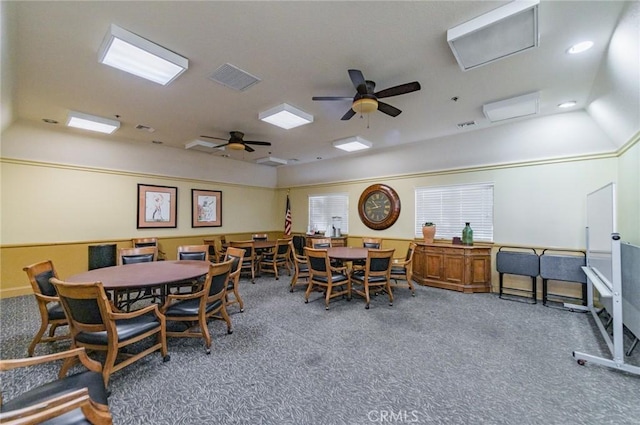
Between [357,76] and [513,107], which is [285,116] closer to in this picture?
[357,76]

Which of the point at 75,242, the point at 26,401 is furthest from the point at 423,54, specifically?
the point at 75,242

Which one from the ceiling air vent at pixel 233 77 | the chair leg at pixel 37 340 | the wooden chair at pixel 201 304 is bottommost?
the chair leg at pixel 37 340

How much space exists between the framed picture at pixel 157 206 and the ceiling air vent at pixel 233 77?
4.24 m

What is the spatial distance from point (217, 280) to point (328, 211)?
532 cm

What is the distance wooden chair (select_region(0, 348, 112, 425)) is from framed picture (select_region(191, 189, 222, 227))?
19.4 ft

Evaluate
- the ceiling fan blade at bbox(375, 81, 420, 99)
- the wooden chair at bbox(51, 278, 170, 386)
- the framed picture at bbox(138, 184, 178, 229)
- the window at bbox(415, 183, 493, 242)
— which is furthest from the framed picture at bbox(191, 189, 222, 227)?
the ceiling fan blade at bbox(375, 81, 420, 99)

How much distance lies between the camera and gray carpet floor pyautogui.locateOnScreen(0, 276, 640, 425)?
1975 millimetres

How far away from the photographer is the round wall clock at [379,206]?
6570mm

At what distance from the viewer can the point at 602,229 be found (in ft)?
10.0

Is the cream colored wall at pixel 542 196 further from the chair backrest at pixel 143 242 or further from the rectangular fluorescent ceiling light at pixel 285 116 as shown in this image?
the chair backrest at pixel 143 242

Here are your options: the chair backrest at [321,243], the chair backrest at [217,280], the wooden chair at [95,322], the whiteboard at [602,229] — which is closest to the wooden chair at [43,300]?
the wooden chair at [95,322]

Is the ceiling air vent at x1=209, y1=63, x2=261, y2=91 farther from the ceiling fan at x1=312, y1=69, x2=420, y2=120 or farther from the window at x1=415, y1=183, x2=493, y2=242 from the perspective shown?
the window at x1=415, y1=183, x2=493, y2=242

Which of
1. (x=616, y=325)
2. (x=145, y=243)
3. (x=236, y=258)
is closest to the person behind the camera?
(x=616, y=325)

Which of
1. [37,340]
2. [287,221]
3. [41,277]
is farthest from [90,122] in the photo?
[287,221]
